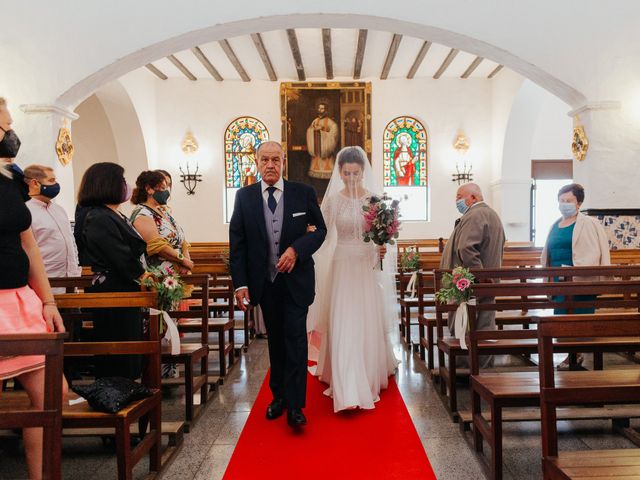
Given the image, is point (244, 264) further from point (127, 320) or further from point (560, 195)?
point (560, 195)

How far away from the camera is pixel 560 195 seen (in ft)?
16.0

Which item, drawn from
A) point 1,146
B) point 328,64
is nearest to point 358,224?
point 1,146

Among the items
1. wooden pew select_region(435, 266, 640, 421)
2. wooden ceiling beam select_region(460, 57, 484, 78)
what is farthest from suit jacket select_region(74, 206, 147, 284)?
wooden ceiling beam select_region(460, 57, 484, 78)

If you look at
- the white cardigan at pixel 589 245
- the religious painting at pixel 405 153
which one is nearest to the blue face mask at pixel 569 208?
the white cardigan at pixel 589 245

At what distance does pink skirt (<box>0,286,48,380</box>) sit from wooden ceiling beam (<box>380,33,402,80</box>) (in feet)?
27.5

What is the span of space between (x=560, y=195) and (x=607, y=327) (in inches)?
125

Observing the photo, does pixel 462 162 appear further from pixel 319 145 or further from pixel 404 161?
pixel 319 145

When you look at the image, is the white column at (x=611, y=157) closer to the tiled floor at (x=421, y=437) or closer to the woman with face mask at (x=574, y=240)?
the woman with face mask at (x=574, y=240)

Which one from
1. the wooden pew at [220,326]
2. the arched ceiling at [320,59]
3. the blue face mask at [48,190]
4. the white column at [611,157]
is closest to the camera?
the blue face mask at [48,190]

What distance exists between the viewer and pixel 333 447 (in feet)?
10.0

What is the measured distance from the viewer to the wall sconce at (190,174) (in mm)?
12703

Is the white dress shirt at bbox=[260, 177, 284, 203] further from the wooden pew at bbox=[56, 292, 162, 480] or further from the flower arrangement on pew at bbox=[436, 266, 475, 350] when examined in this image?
the flower arrangement on pew at bbox=[436, 266, 475, 350]

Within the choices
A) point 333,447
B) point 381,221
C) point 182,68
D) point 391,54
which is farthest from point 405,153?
point 333,447

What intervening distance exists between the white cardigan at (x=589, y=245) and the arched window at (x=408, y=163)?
27.6 ft
